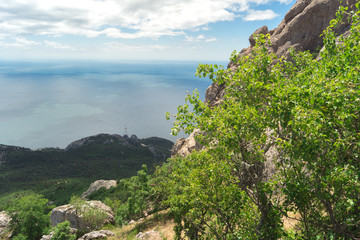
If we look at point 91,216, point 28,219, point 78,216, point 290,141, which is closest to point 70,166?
point 28,219

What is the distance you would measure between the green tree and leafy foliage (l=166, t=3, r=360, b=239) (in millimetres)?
49837

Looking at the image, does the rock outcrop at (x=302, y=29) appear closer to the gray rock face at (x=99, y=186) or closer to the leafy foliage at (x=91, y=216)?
the leafy foliage at (x=91, y=216)

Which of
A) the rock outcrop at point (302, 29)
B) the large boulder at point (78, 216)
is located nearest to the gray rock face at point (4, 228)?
the large boulder at point (78, 216)

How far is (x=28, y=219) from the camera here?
43.8 metres

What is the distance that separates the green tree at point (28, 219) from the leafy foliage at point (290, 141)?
49.8 meters

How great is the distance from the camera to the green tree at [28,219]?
43847 millimetres

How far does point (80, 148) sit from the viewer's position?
610 ft

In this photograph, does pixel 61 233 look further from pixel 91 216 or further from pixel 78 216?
pixel 78 216

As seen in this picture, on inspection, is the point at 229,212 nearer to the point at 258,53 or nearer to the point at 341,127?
the point at 341,127

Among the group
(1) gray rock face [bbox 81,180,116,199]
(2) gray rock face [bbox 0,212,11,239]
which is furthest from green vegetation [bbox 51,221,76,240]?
(1) gray rock face [bbox 81,180,116,199]

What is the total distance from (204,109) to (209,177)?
9.69 ft

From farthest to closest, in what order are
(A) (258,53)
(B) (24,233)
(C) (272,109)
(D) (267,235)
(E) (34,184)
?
(E) (34,184) < (B) (24,233) < (A) (258,53) < (D) (267,235) < (C) (272,109)

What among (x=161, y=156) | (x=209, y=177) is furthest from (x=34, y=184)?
(x=209, y=177)

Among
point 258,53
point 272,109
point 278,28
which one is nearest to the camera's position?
point 272,109
